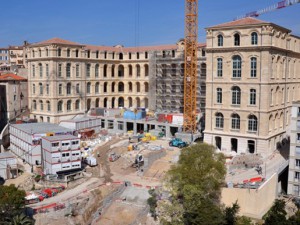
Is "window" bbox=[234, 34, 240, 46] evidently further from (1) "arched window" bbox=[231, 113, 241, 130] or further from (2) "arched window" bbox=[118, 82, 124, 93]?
(2) "arched window" bbox=[118, 82, 124, 93]

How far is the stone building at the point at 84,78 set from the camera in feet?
267

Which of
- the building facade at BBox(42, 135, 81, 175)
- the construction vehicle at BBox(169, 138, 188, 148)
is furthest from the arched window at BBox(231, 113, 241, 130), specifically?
the building facade at BBox(42, 135, 81, 175)

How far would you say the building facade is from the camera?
181 feet

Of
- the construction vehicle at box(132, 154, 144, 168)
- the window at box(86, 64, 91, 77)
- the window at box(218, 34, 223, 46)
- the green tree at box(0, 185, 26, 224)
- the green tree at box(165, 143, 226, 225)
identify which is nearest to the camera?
A: the green tree at box(165, 143, 226, 225)

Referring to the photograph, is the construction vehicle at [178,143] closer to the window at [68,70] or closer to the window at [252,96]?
the window at [252,96]

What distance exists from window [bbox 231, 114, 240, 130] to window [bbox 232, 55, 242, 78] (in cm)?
648

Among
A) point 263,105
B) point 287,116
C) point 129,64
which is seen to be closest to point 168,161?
point 263,105

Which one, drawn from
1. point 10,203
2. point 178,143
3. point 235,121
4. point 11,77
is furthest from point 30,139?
point 235,121

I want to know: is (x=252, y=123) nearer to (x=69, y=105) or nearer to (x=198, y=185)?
(x=198, y=185)

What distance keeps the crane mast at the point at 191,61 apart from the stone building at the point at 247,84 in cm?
832

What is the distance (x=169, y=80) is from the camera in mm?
84938

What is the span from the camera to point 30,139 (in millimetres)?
60719

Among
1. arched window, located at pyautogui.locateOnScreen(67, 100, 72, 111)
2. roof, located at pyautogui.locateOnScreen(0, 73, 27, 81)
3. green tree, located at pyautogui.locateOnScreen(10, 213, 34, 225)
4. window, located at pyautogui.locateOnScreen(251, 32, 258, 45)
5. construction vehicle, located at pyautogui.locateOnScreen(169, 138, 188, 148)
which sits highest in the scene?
window, located at pyautogui.locateOnScreen(251, 32, 258, 45)

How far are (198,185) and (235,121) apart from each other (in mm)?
22646
